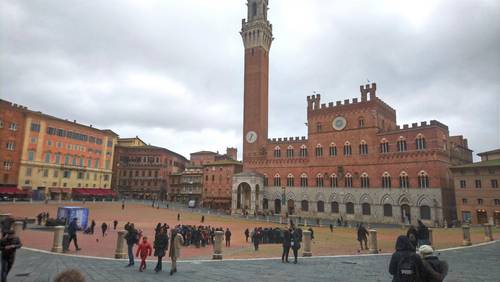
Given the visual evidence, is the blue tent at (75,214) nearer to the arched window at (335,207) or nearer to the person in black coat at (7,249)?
the person in black coat at (7,249)

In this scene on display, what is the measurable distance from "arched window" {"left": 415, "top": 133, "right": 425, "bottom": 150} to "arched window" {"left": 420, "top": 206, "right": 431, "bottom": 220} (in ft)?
26.4

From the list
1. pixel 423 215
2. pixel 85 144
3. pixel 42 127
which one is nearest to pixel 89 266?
pixel 423 215

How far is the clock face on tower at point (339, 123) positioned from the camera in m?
51.1

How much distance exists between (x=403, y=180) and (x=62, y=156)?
58.0m

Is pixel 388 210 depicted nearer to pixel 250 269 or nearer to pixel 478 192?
pixel 478 192

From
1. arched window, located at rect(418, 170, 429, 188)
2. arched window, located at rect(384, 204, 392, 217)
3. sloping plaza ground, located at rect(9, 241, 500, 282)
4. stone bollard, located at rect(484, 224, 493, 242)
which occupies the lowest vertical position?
sloping plaza ground, located at rect(9, 241, 500, 282)

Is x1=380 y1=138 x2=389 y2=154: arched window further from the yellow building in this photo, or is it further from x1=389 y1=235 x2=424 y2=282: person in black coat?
the yellow building

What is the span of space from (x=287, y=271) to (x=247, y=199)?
154 ft

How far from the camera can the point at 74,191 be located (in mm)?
58062

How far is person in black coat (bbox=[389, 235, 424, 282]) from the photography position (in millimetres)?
4536

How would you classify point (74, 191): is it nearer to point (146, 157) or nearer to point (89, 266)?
point (146, 157)

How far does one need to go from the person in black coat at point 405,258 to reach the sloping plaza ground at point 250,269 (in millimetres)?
5101

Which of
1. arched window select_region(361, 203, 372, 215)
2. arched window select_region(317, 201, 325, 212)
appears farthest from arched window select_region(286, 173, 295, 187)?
arched window select_region(361, 203, 372, 215)

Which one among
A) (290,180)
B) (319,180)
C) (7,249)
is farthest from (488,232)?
(290,180)
